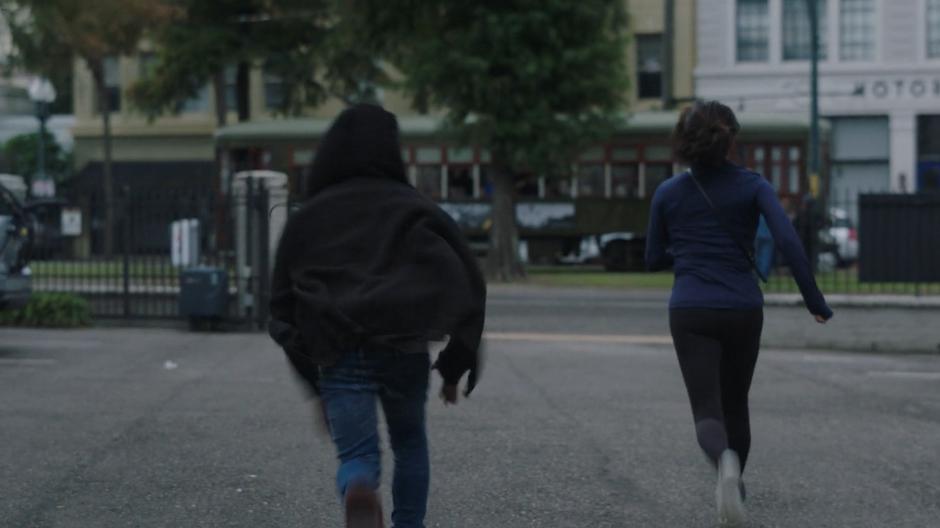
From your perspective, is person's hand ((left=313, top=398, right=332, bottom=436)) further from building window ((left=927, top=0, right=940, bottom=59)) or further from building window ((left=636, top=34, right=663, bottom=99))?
building window ((left=927, top=0, right=940, bottom=59))

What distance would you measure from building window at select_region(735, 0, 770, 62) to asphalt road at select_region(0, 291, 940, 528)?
28.0 meters

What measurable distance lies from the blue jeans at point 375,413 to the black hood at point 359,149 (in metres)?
0.57

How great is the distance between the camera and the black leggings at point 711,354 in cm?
601

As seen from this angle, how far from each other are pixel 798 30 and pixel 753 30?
1.17 metres

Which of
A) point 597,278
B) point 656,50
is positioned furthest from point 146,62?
point 597,278

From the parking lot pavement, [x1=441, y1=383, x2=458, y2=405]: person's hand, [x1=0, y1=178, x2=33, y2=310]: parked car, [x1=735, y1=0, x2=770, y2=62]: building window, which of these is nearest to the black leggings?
the parking lot pavement

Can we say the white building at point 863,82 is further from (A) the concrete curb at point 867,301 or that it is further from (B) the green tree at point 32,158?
(A) the concrete curb at point 867,301

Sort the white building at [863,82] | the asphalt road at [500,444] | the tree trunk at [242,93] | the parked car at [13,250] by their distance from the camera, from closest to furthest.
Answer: the asphalt road at [500,444]
the parked car at [13,250]
the white building at [863,82]
the tree trunk at [242,93]

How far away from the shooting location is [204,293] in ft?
55.1

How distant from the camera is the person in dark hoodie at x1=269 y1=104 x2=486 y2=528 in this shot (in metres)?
4.78

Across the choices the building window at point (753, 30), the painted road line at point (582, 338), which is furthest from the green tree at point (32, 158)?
the painted road line at point (582, 338)

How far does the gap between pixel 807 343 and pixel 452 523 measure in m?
9.83

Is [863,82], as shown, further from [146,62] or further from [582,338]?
[582,338]

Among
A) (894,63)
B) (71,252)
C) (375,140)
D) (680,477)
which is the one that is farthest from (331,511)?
(894,63)
